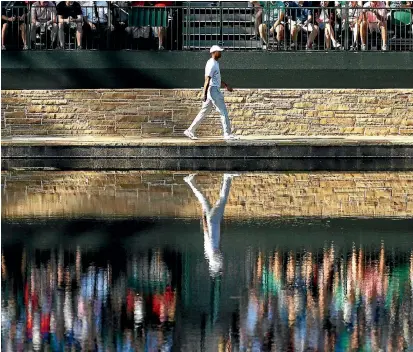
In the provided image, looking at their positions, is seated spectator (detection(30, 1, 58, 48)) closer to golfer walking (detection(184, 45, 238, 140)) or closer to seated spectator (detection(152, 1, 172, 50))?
seated spectator (detection(152, 1, 172, 50))

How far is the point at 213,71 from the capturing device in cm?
2475

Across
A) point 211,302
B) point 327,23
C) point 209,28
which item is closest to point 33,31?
point 209,28

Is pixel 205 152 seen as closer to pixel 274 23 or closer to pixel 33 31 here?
pixel 274 23

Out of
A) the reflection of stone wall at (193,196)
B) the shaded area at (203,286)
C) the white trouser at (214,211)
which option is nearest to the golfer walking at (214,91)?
the reflection of stone wall at (193,196)

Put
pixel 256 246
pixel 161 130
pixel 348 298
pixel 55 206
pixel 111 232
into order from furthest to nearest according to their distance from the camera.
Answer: pixel 161 130
pixel 55 206
pixel 111 232
pixel 256 246
pixel 348 298

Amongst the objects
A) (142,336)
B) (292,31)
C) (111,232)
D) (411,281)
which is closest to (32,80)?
(292,31)

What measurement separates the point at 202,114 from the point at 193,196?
262 inches

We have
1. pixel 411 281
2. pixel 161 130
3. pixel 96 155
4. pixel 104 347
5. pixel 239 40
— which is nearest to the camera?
pixel 104 347

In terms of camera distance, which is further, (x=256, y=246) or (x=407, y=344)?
(x=256, y=246)

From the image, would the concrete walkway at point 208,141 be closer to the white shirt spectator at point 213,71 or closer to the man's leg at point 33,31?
the white shirt spectator at point 213,71

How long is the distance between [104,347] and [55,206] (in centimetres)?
859

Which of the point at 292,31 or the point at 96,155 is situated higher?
the point at 292,31

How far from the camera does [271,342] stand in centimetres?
939

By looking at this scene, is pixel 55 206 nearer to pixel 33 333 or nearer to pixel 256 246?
A: pixel 256 246
